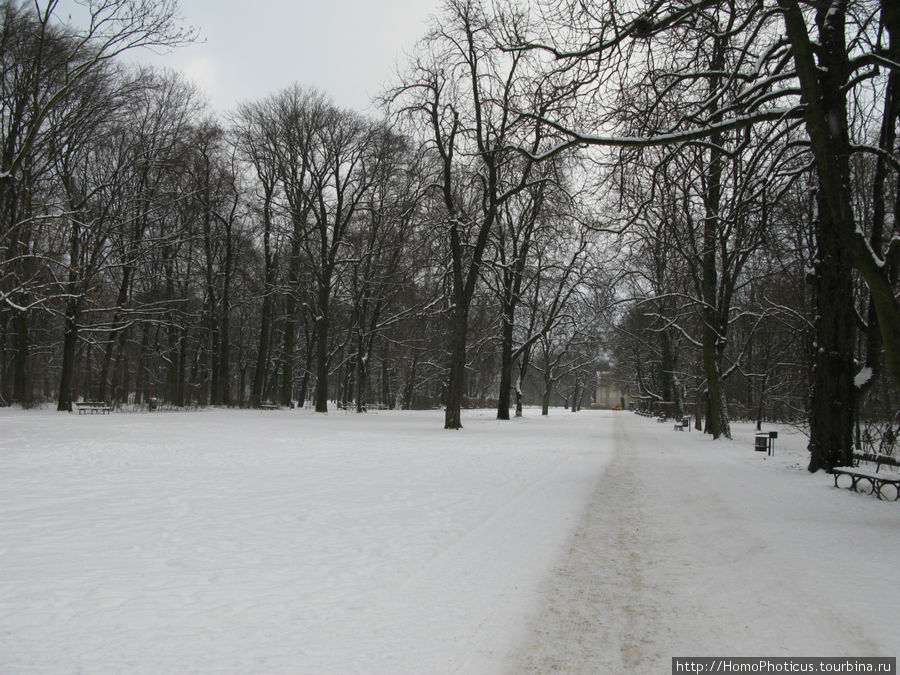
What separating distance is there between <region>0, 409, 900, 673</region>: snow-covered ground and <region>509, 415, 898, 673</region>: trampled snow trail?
0.07 feet

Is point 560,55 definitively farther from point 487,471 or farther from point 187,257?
point 187,257

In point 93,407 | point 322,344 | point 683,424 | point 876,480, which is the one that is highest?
point 322,344

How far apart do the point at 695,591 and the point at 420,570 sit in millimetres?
2342

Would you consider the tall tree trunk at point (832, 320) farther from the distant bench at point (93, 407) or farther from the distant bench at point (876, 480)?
the distant bench at point (93, 407)

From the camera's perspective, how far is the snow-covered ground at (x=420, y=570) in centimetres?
367

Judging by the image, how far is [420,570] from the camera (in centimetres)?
522

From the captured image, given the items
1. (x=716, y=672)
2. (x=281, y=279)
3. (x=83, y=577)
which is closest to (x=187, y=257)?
(x=281, y=279)

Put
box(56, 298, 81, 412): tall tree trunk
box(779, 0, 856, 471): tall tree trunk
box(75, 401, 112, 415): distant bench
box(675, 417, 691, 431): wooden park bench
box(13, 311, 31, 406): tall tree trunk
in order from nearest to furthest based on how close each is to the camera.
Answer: box(779, 0, 856, 471): tall tree trunk → box(56, 298, 81, 412): tall tree trunk → box(75, 401, 112, 415): distant bench → box(13, 311, 31, 406): tall tree trunk → box(675, 417, 691, 431): wooden park bench

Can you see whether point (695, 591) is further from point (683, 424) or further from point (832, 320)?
point (683, 424)

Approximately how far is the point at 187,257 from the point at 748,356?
33.6m

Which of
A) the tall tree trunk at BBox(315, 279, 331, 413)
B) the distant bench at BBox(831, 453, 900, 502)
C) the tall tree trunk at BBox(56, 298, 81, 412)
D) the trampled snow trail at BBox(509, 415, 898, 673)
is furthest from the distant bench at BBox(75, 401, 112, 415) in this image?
the distant bench at BBox(831, 453, 900, 502)

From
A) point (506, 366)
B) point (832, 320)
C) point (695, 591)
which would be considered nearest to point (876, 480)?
point (832, 320)

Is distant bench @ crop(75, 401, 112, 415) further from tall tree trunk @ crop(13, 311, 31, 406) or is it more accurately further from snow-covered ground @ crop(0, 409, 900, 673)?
snow-covered ground @ crop(0, 409, 900, 673)

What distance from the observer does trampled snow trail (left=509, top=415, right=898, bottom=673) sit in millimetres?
3742
